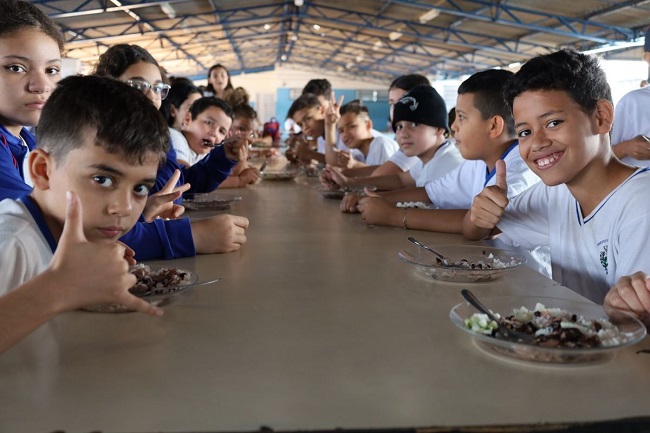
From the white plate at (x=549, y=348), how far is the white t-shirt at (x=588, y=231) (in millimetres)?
318

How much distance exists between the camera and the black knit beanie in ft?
9.06

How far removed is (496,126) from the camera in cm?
199

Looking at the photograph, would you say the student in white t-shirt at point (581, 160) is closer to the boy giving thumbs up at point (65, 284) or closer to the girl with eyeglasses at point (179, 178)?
the girl with eyeglasses at point (179, 178)

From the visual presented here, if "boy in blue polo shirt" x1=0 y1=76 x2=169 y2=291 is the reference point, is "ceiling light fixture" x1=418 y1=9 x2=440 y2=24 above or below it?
above

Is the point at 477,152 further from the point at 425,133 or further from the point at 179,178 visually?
the point at 179,178

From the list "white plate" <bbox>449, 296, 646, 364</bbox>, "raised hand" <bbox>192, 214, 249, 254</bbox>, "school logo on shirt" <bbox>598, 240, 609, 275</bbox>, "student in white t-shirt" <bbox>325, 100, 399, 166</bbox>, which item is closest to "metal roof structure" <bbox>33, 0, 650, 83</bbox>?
"student in white t-shirt" <bbox>325, 100, 399, 166</bbox>

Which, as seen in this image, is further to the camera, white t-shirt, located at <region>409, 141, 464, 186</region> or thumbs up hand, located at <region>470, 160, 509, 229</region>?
white t-shirt, located at <region>409, 141, 464, 186</region>

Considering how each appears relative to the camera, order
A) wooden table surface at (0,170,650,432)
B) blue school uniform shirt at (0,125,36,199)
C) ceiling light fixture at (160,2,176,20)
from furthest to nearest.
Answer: ceiling light fixture at (160,2,176,20)
blue school uniform shirt at (0,125,36,199)
wooden table surface at (0,170,650,432)

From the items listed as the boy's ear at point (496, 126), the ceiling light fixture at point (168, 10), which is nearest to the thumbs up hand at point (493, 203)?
the boy's ear at point (496, 126)

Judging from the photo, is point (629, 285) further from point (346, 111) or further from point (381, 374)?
point (346, 111)

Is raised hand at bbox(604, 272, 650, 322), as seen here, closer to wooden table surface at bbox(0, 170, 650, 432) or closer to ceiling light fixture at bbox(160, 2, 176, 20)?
wooden table surface at bbox(0, 170, 650, 432)

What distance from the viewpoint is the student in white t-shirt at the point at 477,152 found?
1.83m

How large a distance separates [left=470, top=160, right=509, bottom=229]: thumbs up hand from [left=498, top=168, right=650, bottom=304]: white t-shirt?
9 cm

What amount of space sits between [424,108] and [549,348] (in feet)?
7.06
